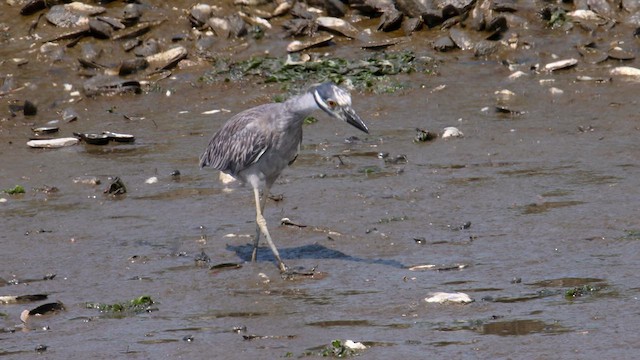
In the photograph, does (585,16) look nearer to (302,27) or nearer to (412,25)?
(412,25)

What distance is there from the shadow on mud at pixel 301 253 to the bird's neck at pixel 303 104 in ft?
3.18

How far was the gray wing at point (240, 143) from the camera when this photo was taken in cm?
804

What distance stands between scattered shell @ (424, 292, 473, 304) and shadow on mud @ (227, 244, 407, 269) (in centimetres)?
108

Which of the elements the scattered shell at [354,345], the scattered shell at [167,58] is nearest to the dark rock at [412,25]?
the scattered shell at [167,58]

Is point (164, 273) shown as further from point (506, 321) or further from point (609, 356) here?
point (609, 356)

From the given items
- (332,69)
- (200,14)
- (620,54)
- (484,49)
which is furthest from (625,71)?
(200,14)

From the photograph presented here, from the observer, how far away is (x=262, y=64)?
13.0 meters

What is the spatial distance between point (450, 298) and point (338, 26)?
24.3 ft

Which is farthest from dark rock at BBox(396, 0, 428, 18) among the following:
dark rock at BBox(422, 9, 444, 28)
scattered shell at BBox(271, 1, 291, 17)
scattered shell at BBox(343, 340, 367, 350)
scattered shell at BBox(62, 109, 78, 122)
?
scattered shell at BBox(343, 340, 367, 350)

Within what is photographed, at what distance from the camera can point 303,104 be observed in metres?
7.71

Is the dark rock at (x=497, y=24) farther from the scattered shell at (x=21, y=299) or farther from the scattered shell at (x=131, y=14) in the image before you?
the scattered shell at (x=21, y=299)

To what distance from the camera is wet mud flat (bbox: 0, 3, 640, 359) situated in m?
6.21

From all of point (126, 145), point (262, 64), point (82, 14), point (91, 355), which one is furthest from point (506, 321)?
point (82, 14)

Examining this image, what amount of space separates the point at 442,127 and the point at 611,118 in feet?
5.20
